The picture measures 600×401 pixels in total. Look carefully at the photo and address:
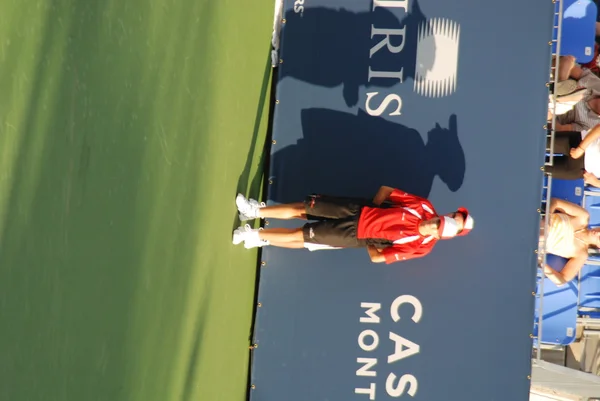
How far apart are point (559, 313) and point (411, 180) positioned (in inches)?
92.1

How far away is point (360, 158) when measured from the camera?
22.4 feet

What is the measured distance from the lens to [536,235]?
6449 millimetres

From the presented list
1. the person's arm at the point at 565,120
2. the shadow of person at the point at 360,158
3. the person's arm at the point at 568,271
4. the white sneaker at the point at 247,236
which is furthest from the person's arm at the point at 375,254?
the person's arm at the point at 565,120

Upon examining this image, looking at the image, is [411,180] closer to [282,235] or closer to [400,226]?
[400,226]

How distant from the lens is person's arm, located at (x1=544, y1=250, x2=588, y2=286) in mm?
6965

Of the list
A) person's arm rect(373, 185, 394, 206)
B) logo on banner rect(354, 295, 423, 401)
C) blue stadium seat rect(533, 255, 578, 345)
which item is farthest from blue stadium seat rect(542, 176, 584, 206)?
person's arm rect(373, 185, 394, 206)

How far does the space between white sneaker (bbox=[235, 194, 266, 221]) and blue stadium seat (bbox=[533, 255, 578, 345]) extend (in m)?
3.18

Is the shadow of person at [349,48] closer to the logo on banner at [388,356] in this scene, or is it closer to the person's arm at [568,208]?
the person's arm at [568,208]

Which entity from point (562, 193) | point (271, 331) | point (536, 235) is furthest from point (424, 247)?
point (562, 193)

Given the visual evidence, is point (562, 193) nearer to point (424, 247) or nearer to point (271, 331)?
point (424, 247)

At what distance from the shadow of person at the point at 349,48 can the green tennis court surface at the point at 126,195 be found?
40 centimetres

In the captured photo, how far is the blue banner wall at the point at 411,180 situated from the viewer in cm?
Result: 641

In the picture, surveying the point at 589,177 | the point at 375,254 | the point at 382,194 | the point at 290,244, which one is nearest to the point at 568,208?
the point at 589,177

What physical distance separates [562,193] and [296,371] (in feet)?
11.1
